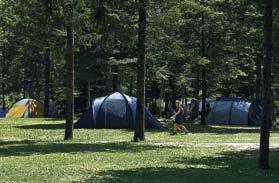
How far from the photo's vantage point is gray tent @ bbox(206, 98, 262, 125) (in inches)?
1655

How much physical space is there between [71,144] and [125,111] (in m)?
11.5

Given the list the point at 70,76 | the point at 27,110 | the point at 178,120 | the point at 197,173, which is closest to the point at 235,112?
the point at 178,120

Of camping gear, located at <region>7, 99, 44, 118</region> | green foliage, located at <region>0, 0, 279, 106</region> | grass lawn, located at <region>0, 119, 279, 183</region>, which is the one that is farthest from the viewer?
camping gear, located at <region>7, 99, 44, 118</region>

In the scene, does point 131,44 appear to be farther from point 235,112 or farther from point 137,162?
point 235,112

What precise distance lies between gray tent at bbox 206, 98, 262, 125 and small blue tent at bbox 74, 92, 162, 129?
1271 cm

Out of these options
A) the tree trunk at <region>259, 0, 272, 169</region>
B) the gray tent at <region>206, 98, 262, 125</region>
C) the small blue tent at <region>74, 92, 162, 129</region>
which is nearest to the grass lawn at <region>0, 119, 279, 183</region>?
the tree trunk at <region>259, 0, 272, 169</region>

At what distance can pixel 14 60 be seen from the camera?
60.7m

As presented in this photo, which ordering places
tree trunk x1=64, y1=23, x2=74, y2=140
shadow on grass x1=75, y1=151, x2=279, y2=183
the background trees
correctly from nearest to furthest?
shadow on grass x1=75, y1=151, x2=279, y2=183
the background trees
tree trunk x1=64, y1=23, x2=74, y2=140

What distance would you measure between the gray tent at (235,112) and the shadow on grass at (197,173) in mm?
26224

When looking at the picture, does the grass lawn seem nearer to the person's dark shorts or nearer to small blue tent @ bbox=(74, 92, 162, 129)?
the person's dark shorts

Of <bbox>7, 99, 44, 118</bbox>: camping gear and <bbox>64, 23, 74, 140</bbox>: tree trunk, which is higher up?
<bbox>64, 23, 74, 140</bbox>: tree trunk

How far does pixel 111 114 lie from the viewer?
104ft

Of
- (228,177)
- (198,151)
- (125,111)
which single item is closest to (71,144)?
(198,151)

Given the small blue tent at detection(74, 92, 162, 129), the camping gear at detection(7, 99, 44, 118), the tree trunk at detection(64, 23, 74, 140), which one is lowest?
the camping gear at detection(7, 99, 44, 118)
